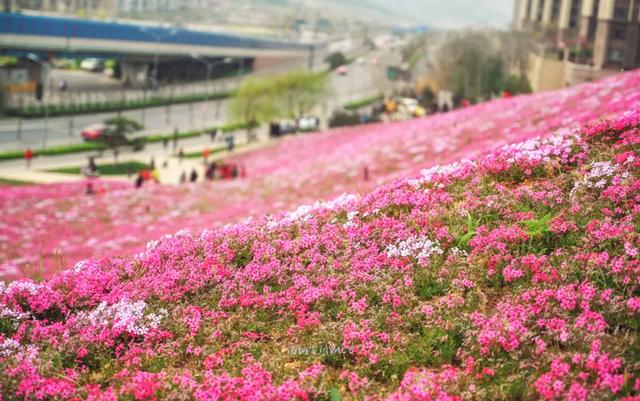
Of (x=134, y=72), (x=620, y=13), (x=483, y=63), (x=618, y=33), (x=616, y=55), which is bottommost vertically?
(x=134, y=72)

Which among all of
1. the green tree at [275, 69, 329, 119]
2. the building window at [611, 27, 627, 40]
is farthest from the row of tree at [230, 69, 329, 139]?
the building window at [611, 27, 627, 40]

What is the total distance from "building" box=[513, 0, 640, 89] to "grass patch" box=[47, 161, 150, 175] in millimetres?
29137

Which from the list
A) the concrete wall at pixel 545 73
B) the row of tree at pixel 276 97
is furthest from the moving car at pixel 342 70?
the concrete wall at pixel 545 73

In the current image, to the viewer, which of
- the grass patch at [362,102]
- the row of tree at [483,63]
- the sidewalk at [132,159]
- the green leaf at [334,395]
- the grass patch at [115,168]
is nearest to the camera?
the green leaf at [334,395]

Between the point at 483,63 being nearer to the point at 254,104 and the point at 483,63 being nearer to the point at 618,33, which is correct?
the point at 254,104

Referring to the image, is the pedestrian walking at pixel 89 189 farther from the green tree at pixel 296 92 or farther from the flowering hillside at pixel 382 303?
the green tree at pixel 296 92

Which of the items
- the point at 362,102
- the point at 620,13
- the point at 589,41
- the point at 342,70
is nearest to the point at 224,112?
the point at 362,102

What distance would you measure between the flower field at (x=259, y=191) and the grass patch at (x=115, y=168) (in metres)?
15.3

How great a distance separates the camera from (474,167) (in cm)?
1352

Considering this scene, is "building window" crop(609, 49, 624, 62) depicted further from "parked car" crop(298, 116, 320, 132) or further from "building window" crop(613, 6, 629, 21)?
"parked car" crop(298, 116, 320, 132)

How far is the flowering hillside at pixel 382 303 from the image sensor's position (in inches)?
322

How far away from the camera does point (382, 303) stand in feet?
32.0

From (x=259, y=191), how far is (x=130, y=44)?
283 ft

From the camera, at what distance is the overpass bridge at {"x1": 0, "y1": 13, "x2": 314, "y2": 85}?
95250mm
